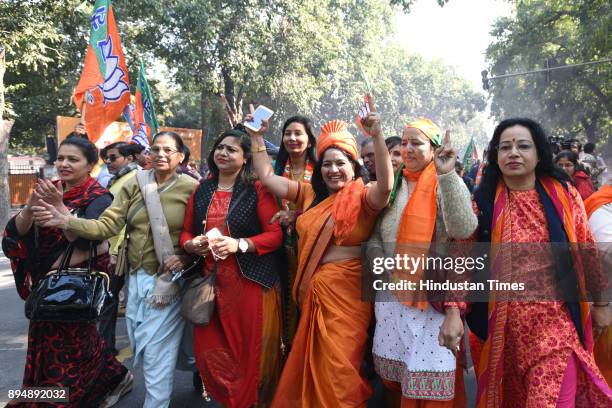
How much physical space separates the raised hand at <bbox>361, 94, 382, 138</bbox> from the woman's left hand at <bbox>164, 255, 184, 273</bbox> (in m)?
1.41

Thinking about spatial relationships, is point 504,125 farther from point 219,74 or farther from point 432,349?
point 219,74

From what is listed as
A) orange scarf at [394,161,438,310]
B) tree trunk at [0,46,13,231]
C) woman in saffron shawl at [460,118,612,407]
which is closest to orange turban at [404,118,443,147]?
orange scarf at [394,161,438,310]

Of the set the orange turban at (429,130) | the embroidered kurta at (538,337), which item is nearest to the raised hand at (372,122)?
the orange turban at (429,130)

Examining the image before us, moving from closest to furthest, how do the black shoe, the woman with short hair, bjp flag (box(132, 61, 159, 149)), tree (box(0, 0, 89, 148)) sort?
1. the woman with short hair
2. the black shoe
3. bjp flag (box(132, 61, 159, 149))
4. tree (box(0, 0, 89, 148))

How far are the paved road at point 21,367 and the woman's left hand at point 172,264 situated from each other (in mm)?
1051

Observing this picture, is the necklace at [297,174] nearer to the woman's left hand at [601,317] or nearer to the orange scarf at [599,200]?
the orange scarf at [599,200]

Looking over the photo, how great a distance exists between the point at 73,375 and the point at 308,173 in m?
1.94

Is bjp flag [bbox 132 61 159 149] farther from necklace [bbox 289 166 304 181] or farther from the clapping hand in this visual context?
the clapping hand

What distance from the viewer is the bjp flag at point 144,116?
6098 millimetres

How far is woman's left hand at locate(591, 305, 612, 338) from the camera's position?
7.95ft

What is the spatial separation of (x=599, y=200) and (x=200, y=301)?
2246 millimetres

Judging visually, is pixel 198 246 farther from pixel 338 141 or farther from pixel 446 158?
pixel 446 158

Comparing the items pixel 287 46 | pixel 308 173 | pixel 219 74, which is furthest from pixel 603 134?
pixel 308 173

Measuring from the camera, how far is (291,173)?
3703mm
